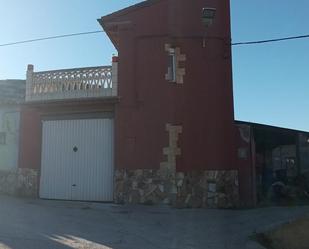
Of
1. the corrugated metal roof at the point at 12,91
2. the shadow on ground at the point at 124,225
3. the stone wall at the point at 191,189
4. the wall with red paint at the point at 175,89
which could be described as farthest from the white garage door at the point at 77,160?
the corrugated metal roof at the point at 12,91

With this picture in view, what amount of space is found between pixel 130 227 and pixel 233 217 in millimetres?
3690

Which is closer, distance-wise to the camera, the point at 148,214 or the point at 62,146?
the point at 148,214

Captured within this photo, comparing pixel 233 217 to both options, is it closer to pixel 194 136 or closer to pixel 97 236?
pixel 194 136

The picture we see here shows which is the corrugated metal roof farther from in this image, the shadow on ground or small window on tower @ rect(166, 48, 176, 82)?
small window on tower @ rect(166, 48, 176, 82)

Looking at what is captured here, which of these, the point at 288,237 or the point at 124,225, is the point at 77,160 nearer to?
the point at 124,225

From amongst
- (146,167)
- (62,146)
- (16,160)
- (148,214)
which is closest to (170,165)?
(146,167)

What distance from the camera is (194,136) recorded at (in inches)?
Answer: 687

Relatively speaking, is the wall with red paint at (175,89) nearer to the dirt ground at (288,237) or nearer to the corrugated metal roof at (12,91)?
the corrugated metal roof at (12,91)

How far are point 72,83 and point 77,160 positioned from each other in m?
2.86

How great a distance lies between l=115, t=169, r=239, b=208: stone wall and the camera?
17.2 meters

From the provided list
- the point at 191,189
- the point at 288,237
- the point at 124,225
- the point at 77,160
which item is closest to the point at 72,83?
the point at 77,160

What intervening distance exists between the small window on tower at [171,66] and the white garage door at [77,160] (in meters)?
2.73

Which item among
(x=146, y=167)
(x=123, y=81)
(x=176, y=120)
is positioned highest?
(x=123, y=81)

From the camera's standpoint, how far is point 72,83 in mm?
19141
